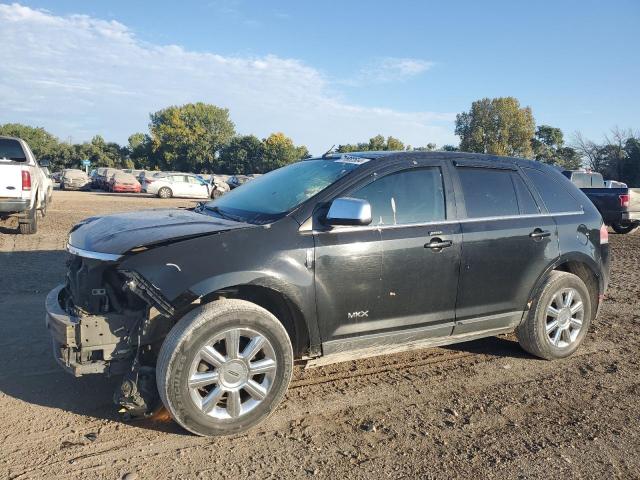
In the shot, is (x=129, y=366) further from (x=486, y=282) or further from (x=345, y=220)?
(x=486, y=282)

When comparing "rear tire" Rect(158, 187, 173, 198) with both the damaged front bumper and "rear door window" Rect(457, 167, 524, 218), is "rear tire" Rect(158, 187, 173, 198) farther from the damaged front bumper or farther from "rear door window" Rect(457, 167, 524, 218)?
the damaged front bumper

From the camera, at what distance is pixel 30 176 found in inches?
402

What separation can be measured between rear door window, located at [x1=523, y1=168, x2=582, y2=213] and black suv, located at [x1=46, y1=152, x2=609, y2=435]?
0.02m

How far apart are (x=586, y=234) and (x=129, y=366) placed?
4168 mm

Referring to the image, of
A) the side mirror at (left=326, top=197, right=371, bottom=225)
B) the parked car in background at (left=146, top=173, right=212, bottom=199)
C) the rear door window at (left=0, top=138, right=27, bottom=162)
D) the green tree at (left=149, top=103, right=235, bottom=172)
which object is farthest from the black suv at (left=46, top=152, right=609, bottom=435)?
the green tree at (left=149, top=103, right=235, bottom=172)

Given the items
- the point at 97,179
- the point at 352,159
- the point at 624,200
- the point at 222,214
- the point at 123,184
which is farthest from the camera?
the point at 97,179

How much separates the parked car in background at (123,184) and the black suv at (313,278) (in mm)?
34755

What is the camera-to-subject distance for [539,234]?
4613 millimetres

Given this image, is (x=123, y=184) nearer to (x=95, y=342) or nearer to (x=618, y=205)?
(x=618, y=205)

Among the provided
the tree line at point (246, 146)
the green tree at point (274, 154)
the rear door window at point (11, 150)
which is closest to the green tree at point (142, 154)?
the tree line at point (246, 146)

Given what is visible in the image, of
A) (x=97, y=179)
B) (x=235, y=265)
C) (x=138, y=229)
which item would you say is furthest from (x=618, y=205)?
(x=97, y=179)

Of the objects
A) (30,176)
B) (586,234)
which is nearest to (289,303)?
(586,234)

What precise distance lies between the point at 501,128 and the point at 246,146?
35.6 meters

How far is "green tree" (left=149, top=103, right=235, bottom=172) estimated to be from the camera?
270ft
